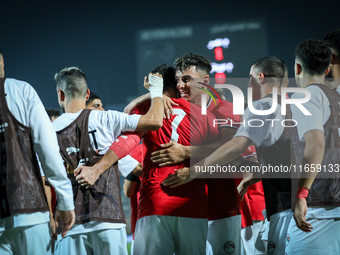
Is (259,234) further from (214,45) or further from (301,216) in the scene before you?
(214,45)

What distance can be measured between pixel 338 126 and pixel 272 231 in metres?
0.85

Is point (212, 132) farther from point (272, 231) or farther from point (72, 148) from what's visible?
point (72, 148)

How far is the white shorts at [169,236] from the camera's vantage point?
6.93 ft

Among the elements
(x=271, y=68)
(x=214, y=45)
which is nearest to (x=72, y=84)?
(x=271, y=68)

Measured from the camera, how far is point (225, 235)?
2623 millimetres

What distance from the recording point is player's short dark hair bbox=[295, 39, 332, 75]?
7.39 feet

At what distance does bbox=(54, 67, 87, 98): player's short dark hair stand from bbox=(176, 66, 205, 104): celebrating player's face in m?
0.85

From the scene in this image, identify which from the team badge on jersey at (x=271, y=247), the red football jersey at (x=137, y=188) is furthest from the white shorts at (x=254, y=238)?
the red football jersey at (x=137, y=188)

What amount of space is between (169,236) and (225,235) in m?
0.67

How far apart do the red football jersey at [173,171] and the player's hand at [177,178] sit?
3cm

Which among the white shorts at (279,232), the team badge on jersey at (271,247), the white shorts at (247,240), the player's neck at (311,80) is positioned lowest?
the white shorts at (247,240)

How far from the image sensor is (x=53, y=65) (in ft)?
21.1

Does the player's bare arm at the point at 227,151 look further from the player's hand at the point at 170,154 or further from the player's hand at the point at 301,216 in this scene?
the player's hand at the point at 301,216

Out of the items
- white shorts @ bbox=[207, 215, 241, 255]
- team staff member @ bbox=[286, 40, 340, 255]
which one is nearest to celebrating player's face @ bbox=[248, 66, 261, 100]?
team staff member @ bbox=[286, 40, 340, 255]
